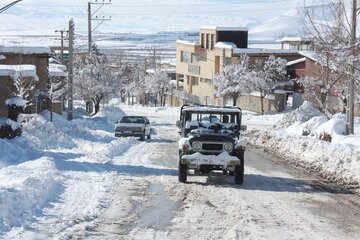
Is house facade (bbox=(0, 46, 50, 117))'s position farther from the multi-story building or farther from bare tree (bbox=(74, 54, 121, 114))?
the multi-story building

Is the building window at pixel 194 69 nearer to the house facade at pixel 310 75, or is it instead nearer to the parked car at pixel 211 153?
the house facade at pixel 310 75

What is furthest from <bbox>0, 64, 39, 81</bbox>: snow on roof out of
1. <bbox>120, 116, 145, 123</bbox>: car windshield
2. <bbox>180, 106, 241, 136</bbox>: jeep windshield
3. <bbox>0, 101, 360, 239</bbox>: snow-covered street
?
<bbox>180, 106, 241, 136</bbox>: jeep windshield

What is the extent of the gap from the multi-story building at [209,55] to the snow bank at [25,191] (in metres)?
63.8

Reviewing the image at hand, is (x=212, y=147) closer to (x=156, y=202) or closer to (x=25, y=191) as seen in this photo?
(x=156, y=202)

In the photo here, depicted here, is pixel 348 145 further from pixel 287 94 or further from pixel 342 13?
pixel 287 94

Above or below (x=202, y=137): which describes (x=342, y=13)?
above

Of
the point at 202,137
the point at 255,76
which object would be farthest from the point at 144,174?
the point at 255,76

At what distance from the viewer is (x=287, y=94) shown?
256 ft

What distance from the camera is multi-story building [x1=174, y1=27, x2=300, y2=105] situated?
8281 cm

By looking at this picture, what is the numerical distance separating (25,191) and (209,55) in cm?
7604

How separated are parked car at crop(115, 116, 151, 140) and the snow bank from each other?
18.5 m

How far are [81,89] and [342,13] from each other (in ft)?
144

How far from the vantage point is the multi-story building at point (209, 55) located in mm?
82812

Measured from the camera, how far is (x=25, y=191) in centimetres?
1417
